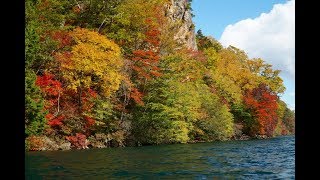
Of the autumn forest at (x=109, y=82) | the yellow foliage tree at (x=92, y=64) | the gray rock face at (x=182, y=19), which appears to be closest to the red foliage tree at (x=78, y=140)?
the autumn forest at (x=109, y=82)

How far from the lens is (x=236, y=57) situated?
6819 cm

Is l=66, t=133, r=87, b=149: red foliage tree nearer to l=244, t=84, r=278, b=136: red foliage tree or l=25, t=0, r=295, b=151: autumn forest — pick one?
l=25, t=0, r=295, b=151: autumn forest

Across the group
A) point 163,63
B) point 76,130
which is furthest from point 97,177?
point 163,63

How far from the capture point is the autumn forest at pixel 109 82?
25625 mm

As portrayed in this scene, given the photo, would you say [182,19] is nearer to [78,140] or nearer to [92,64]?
[92,64]

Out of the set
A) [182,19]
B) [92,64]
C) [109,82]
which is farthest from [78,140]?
[182,19]

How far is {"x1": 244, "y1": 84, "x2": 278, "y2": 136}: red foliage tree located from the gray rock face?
40.2ft

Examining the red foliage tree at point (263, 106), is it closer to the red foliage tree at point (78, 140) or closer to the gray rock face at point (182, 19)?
the gray rock face at point (182, 19)

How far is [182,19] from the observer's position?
56.5m

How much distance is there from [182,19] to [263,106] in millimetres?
18176

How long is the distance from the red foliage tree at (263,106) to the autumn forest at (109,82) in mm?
6463
